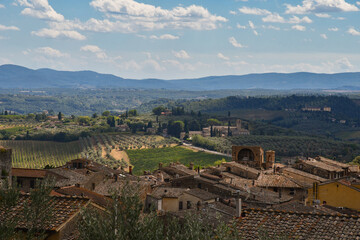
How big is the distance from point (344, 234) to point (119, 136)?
141 m

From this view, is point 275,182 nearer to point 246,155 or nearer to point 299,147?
point 246,155

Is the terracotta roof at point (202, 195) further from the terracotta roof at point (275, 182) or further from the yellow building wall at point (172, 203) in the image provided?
the terracotta roof at point (275, 182)

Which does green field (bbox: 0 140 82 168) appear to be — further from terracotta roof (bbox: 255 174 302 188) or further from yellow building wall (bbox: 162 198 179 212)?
yellow building wall (bbox: 162 198 179 212)

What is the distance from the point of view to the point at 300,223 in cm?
1702

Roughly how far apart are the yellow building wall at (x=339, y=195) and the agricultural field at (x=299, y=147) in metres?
66.4

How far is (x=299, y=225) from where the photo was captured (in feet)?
55.3

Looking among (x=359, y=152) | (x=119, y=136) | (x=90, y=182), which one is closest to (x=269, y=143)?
(x=359, y=152)

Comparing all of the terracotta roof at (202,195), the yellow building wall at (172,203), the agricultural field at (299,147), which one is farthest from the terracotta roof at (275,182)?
the agricultural field at (299,147)

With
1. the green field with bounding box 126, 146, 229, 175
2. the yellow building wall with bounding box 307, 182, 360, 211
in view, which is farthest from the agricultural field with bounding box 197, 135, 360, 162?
the yellow building wall with bounding box 307, 182, 360, 211

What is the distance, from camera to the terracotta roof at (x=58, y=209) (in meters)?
16.0

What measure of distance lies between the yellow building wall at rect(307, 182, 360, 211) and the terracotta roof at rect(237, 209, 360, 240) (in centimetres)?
1590

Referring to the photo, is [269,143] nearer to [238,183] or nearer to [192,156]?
[192,156]

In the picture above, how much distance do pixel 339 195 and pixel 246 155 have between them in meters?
34.9

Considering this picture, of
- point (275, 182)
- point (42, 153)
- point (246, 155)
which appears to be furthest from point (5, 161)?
point (42, 153)
